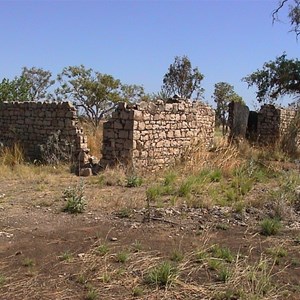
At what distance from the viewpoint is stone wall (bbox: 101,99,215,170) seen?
438 inches

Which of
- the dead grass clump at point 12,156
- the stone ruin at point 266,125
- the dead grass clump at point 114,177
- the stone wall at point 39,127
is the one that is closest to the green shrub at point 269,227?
the dead grass clump at point 114,177

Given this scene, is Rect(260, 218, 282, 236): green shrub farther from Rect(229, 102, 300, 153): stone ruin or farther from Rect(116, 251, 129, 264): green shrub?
Rect(229, 102, 300, 153): stone ruin

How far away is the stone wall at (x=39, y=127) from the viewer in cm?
1274

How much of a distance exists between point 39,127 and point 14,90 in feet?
18.0

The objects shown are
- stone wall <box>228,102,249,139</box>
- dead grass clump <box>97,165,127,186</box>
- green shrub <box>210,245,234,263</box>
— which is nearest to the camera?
green shrub <box>210,245,234,263</box>

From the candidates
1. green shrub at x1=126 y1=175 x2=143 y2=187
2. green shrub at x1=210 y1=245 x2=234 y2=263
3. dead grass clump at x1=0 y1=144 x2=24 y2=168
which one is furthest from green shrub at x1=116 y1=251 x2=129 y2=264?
dead grass clump at x1=0 y1=144 x2=24 y2=168

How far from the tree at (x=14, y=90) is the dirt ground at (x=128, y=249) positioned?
10.3m

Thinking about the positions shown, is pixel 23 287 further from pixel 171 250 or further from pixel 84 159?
pixel 84 159

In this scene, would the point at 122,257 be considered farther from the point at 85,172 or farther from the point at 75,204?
the point at 85,172

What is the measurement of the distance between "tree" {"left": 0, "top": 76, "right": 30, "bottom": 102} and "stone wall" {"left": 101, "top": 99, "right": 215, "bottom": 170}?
25.6 feet

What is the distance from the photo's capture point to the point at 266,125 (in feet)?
58.9

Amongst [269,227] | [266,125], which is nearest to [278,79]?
[266,125]

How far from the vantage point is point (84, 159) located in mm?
12453

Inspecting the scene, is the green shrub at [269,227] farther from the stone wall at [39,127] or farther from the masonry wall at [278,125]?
the masonry wall at [278,125]
